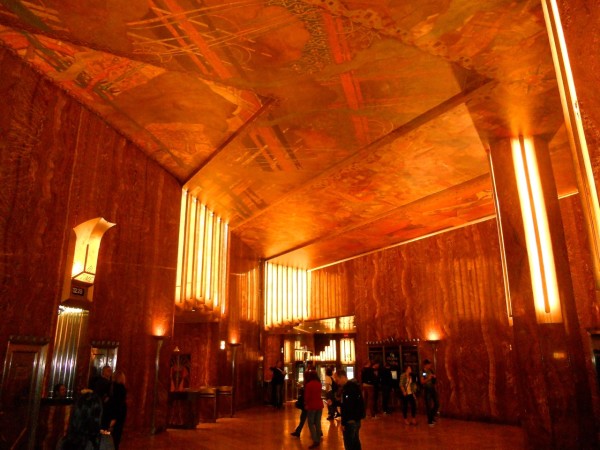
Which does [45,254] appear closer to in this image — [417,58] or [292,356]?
[417,58]

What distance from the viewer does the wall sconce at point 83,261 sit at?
22.4ft

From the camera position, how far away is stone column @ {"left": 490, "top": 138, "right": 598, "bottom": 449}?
612 cm

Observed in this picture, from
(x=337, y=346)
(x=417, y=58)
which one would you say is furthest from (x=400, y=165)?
(x=337, y=346)

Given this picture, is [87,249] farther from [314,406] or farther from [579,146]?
[579,146]

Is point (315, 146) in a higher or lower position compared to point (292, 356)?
higher

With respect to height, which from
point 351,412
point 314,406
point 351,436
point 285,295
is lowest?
point 351,436

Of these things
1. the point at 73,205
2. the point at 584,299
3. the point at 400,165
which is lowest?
the point at 584,299

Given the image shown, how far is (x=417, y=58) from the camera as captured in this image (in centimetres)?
659

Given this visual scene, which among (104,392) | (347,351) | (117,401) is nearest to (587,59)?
(104,392)

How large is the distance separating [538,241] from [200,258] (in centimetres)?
812

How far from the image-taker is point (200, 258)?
1200 cm

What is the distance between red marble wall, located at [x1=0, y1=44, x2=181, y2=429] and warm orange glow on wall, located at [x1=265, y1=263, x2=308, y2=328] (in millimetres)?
8228

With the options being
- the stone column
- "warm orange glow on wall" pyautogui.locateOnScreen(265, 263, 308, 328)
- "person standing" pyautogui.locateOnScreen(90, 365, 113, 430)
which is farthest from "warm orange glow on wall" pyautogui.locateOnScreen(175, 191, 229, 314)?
the stone column

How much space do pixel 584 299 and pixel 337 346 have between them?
12.5 m
